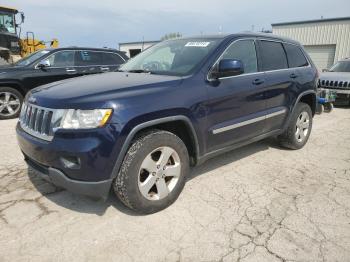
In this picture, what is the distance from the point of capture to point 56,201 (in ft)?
10.9

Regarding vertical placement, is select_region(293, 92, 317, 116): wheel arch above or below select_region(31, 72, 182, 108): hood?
below

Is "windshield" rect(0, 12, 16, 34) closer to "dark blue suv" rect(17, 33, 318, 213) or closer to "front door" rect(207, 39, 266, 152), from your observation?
"dark blue suv" rect(17, 33, 318, 213)

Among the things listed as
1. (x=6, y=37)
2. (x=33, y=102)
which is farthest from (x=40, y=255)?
(x=6, y=37)

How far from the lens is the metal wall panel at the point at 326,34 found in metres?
19.5

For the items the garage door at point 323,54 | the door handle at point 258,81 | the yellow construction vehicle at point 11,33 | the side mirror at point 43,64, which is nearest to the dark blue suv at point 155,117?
the door handle at point 258,81

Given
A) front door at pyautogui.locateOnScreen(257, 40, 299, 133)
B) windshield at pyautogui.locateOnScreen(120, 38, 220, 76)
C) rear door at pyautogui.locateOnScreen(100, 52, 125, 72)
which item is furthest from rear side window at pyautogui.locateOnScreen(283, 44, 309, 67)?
rear door at pyautogui.locateOnScreen(100, 52, 125, 72)

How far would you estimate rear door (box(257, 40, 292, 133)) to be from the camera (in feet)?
14.0

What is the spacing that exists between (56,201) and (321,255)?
2592 mm

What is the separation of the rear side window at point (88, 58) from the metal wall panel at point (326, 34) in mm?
17143

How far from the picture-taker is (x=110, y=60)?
27.8 feet

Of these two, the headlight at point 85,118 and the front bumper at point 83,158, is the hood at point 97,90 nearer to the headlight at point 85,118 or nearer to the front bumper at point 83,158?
the headlight at point 85,118

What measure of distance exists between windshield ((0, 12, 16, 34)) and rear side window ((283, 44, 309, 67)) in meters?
13.0

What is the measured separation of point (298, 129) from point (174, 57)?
255 cm

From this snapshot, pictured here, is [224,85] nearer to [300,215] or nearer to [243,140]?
[243,140]
